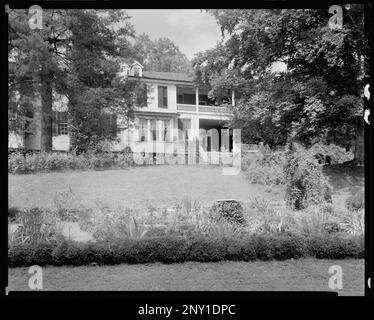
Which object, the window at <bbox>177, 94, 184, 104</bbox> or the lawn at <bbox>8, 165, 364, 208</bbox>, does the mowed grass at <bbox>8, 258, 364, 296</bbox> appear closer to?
the lawn at <bbox>8, 165, 364, 208</bbox>

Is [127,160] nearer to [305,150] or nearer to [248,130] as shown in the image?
[248,130]

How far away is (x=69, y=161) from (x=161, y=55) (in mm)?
1659

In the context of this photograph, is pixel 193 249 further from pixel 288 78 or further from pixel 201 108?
pixel 288 78

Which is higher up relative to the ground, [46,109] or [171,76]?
[171,76]

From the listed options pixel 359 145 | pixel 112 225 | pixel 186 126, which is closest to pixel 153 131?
pixel 186 126

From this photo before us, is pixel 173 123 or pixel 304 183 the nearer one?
pixel 173 123

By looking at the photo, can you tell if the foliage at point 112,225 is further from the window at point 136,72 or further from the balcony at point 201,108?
the window at point 136,72

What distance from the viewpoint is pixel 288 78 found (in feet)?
13.8

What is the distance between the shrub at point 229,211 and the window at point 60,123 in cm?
207

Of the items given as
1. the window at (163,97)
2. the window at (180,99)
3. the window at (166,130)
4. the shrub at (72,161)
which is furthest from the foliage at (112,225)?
the window at (180,99)

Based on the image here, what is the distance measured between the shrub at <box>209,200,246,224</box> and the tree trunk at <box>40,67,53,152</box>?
217 cm

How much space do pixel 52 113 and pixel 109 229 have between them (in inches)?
61.8
